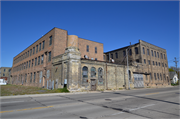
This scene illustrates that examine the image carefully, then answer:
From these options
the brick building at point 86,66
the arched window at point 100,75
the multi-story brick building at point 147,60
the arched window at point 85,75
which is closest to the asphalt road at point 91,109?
the brick building at point 86,66

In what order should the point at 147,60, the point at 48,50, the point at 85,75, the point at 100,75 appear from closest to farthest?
1. the point at 85,75
2. the point at 100,75
3. the point at 48,50
4. the point at 147,60

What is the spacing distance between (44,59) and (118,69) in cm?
1885

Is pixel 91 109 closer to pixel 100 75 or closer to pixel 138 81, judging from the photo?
pixel 100 75

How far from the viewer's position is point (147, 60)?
3856 centimetres

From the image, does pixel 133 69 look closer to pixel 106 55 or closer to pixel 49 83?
pixel 106 55

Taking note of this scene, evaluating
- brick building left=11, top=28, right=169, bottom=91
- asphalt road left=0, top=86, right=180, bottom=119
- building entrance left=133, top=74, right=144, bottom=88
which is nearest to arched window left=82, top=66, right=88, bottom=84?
brick building left=11, top=28, right=169, bottom=91

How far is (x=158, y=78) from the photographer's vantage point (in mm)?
41594

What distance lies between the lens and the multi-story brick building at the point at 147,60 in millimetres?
36344

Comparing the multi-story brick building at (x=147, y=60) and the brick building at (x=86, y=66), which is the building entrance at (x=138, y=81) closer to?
the brick building at (x=86, y=66)

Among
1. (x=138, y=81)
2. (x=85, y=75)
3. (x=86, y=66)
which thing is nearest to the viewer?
(x=85, y=75)

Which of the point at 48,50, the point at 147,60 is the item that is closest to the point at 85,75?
the point at 48,50

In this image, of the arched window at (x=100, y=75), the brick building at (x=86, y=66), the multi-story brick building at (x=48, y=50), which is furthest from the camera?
the multi-story brick building at (x=48, y=50)

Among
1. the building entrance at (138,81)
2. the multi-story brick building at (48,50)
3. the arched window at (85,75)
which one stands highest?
the multi-story brick building at (48,50)

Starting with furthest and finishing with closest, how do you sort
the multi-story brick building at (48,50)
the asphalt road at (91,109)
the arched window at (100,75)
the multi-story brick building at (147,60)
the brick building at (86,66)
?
the multi-story brick building at (147,60), the multi-story brick building at (48,50), the arched window at (100,75), the brick building at (86,66), the asphalt road at (91,109)
